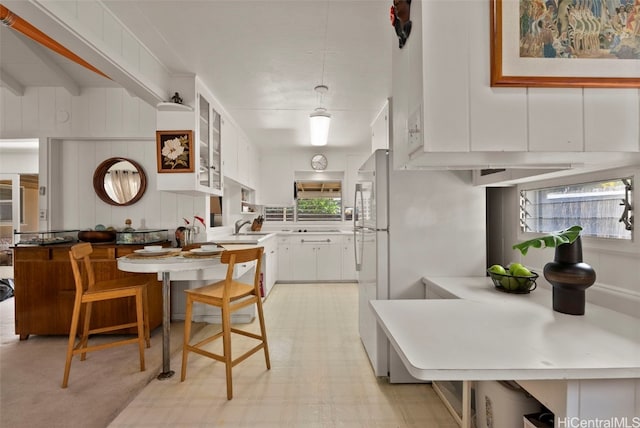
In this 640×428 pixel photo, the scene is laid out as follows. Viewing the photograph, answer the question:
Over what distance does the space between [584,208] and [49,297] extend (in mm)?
4118

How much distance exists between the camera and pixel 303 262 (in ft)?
16.7

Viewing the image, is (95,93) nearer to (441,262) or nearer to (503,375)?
(441,262)

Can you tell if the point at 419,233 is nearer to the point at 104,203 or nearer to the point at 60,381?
the point at 60,381

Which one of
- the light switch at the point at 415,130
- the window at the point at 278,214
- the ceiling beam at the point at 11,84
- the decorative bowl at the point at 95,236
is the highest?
the ceiling beam at the point at 11,84

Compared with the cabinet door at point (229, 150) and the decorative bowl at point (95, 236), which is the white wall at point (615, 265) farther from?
the decorative bowl at point (95, 236)

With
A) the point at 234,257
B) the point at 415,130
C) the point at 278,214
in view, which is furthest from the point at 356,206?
the point at 278,214

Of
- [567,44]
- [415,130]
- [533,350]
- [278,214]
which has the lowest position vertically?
[533,350]

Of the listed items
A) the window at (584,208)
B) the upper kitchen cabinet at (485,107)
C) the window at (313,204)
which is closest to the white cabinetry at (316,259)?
the window at (313,204)

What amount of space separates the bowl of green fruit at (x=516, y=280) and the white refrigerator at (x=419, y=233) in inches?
17.8

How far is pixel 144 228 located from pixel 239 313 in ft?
4.54

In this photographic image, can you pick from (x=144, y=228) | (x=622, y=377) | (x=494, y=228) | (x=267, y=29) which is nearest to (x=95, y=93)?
(x=144, y=228)

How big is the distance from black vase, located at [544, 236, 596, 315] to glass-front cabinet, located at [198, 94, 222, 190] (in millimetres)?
2678

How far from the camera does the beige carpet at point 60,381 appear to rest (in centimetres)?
176

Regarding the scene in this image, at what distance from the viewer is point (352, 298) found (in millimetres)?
4191
